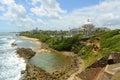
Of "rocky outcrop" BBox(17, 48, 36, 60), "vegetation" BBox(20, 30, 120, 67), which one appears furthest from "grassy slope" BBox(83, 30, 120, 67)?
"rocky outcrop" BBox(17, 48, 36, 60)

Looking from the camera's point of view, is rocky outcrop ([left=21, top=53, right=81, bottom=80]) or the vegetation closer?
rocky outcrop ([left=21, top=53, right=81, bottom=80])

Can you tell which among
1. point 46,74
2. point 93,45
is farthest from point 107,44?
point 46,74

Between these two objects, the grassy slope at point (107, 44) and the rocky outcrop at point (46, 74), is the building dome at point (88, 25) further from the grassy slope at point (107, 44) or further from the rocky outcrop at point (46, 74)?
the rocky outcrop at point (46, 74)

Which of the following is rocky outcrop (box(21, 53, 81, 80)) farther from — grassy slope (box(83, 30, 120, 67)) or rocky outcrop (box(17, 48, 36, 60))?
rocky outcrop (box(17, 48, 36, 60))

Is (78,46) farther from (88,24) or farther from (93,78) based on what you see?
(88,24)

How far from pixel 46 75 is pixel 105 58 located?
776 inches

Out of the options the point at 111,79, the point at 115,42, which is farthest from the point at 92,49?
the point at 111,79

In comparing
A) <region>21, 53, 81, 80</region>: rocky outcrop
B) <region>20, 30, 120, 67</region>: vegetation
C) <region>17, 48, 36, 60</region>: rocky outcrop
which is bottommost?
<region>21, 53, 81, 80</region>: rocky outcrop

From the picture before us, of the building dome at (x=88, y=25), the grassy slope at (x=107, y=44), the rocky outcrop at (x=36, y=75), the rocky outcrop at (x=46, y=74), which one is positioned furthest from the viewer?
the building dome at (x=88, y=25)

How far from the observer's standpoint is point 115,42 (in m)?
77.7

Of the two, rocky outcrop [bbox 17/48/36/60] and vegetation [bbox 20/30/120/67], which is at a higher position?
vegetation [bbox 20/30/120/67]

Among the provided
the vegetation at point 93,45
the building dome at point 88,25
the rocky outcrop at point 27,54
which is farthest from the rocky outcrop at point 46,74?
the building dome at point 88,25

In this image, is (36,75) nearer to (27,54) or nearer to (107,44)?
(107,44)

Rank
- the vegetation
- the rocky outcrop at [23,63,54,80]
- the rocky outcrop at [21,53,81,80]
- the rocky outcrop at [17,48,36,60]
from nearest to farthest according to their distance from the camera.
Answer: the rocky outcrop at [23,63,54,80], the rocky outcrop at [21,53,81,80], the vegetation, the rocky outcrop at [17,48,36,60]
